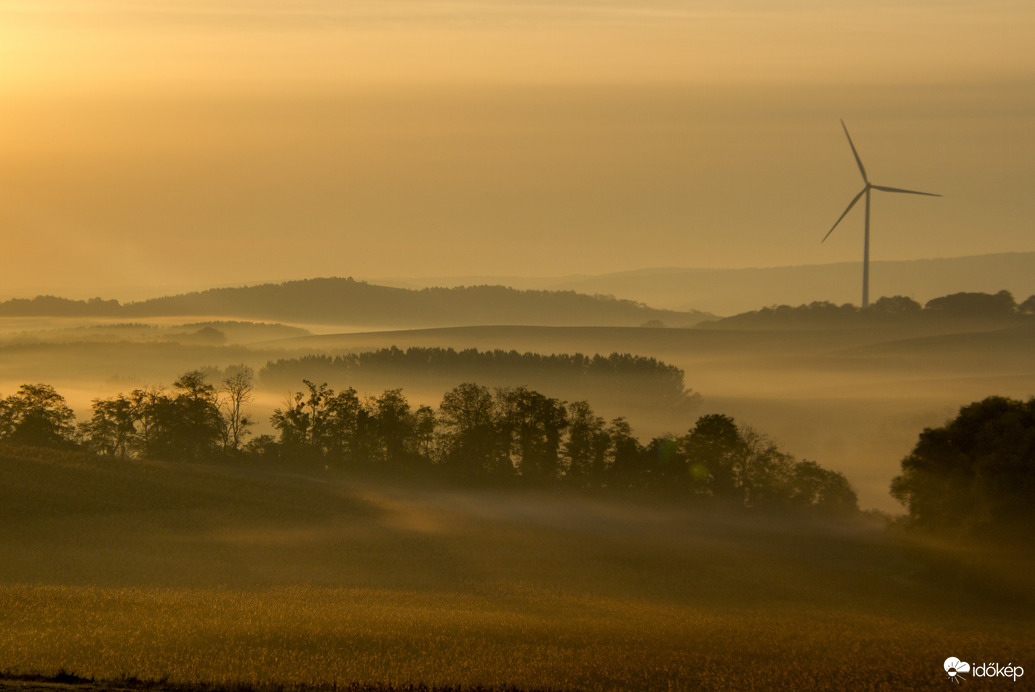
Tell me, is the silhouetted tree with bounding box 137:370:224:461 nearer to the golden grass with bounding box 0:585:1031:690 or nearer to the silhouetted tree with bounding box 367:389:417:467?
the silhouetted tree with bounding box 367:389:417:467

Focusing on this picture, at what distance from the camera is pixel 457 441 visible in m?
77.7

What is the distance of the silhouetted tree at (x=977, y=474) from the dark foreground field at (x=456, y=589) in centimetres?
141

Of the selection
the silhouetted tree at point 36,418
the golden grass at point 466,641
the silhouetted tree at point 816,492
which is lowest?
the golden grass at point 466,641

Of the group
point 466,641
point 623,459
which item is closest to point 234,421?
point 623,459

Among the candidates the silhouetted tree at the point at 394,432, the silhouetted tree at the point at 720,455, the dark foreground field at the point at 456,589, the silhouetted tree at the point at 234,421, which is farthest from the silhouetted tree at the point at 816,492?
the silhouetted tree at the point at 234,421

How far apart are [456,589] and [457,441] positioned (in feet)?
110

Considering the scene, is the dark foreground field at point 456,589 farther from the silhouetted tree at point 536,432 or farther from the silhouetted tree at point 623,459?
the silhouetted tree at point 536,432

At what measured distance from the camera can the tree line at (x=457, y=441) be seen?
6938 cm

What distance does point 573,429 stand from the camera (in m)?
74.4

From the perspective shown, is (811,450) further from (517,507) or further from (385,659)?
(385,659)

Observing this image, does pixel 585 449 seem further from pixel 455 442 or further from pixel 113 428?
pixel 113 428

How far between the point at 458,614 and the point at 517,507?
99.8 feet

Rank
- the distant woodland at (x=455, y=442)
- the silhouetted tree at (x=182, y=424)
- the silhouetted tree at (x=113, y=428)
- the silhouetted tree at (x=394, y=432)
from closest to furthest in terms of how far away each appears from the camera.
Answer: the distant woodland at (x=455, y=442) < the silhouetted tree at (x=394, y=432) < the silhouetted tree at (x=182, y=424) < the silhouetted tree at (x=113, y=428)

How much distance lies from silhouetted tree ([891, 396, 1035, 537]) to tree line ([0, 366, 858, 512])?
19.1 metres
